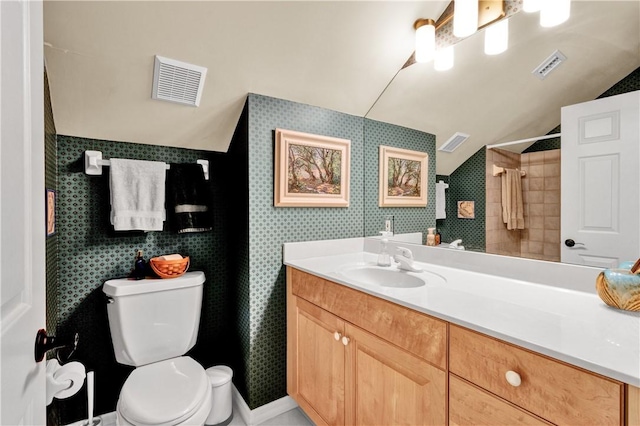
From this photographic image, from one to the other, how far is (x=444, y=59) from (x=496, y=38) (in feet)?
0.90

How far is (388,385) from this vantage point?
1.07 meters

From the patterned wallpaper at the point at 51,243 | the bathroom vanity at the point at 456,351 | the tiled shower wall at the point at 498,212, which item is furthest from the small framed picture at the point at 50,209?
the tiled shower wall at the point at 498,212

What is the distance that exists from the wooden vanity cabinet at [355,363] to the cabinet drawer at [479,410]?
0.03 metres

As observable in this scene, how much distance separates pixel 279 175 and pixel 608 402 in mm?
1486

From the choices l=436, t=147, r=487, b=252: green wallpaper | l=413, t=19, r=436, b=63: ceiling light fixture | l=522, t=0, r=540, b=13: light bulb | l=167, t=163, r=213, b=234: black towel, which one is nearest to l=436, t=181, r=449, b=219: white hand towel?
l=436, t=147, r=487, b=252: green wallpaper

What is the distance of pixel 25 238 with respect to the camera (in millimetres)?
515

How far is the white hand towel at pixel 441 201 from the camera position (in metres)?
1.60

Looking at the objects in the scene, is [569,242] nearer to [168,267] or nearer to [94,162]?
[168,267]

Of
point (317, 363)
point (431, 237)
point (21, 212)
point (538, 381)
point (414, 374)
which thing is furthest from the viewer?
point (431, 237)

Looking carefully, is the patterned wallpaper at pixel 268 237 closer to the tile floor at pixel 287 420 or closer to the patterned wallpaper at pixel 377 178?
the tile floor at pixel 287 420

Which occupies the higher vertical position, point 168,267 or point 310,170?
point 310,170

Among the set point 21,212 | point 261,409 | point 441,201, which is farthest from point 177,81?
point 261,409

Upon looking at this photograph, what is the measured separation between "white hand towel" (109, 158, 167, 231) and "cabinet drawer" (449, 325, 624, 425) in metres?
1.58

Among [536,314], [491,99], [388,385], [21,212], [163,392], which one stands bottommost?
[163,392]
